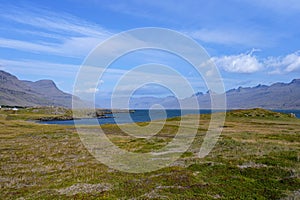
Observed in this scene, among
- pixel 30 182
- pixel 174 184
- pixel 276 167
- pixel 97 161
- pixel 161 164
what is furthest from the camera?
pixel 97 161

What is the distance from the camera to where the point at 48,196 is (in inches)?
1072

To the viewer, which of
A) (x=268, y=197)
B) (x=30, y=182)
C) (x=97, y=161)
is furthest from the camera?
(x=97, y=161)

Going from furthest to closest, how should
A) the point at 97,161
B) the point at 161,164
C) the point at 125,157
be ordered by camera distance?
the point at 125,157
the point at 97,161
the point at 161,164

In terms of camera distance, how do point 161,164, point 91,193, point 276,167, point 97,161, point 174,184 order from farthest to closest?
point 97,161 < point 161,164 < point 276,167 < point 174,184 < point 91,193

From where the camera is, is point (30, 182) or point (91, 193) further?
point (30, 182)

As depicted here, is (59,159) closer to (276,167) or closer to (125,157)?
(125,157)

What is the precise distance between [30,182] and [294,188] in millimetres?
29104

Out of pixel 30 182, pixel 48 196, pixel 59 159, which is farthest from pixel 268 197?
pixel 59 159

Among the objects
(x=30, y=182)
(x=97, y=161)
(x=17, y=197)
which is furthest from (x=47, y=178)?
(x=97, y=161)

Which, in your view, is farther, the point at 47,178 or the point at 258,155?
the point at 258,155

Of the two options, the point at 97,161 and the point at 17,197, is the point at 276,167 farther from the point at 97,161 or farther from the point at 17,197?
the point at 17,197

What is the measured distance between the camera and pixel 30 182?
33.1m

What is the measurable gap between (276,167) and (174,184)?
1436cm

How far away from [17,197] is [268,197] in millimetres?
23934
